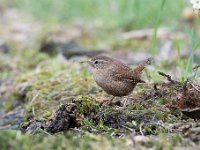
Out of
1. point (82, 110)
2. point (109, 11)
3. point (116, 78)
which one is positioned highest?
point (109, 11)

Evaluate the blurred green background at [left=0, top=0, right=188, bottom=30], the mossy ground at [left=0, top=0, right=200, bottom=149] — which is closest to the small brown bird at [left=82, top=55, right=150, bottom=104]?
the mossy ground at [left=0, top=0, right=200, bottom=149]

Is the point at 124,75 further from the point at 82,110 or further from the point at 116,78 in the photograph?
the point at 82,110

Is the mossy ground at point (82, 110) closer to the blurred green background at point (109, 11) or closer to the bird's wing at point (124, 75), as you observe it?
the bird's wing at point (124, 75)

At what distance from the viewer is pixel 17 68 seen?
826 cm

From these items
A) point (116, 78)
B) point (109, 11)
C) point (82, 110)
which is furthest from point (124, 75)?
point (109, 11)

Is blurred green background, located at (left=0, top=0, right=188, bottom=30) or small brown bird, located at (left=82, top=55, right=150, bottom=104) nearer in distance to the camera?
small brown bird, located at (left=82, top=55, right=150, bottom=104)

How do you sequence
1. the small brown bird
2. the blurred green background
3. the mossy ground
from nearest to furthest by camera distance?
the mossy ground, the small brown bird, the blurred green background

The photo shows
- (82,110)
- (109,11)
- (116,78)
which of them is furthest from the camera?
(109,11)

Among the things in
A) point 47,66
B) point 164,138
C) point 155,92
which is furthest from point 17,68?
point 164,138

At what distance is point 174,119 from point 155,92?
693mm

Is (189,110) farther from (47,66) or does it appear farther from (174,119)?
(47,66)

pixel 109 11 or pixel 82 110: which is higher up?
pixel 109 11

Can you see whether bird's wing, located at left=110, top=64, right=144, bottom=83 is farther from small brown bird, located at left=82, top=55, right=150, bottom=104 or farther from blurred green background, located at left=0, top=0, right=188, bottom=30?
blurred green background, located at left=0, top=0, right=188, bottom=30

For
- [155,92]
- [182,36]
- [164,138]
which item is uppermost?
[182,36]
